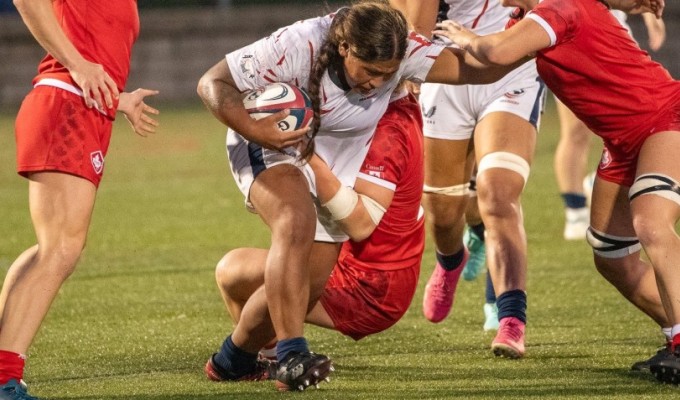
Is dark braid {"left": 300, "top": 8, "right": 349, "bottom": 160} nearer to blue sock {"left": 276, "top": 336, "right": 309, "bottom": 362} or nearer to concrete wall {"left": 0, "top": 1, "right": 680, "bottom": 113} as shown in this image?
blue sock {"left": 276, "top": 336, "right": 309, "bottom": 362}

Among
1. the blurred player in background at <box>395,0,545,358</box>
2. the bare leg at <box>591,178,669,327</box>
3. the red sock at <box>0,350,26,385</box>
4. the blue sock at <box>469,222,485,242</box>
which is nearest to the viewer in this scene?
the red sock at <box>0,350,26,385</box>

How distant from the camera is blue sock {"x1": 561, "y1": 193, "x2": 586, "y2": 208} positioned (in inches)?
377

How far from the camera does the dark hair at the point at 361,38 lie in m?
4.98

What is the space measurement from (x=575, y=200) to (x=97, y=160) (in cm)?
545

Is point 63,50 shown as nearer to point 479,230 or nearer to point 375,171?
point 375,171

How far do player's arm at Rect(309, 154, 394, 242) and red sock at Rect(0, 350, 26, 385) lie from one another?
136 centimetres

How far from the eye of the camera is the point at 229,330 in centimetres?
658

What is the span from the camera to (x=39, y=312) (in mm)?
4680

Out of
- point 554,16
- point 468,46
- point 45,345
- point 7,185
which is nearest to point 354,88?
point 468,46

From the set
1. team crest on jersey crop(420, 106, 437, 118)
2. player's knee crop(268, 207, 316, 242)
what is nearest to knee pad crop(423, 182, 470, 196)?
team crest on jersey crop(420, 106, 437, 118)

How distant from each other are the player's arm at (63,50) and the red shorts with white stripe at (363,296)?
131 cm

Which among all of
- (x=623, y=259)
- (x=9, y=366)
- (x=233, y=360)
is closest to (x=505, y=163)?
(x=623, y=259)

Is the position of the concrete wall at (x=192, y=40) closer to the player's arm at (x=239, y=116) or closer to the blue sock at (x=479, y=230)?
the blue sock at (x=479, y=230)

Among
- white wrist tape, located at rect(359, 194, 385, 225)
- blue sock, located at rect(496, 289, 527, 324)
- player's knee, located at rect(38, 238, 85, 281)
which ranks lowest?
blue sock, located at rect(496, 289, 527, 324)
